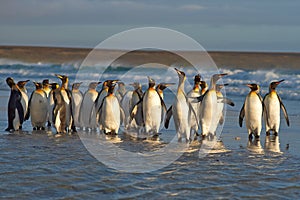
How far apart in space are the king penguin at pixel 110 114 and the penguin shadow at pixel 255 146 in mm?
2548

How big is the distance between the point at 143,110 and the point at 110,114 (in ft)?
2.05

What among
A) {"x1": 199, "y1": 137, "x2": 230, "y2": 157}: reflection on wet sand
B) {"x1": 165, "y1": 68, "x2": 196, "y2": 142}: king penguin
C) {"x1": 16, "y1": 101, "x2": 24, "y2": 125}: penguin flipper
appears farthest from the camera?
{"x1": 16, "y1": 101, "x2": 24, "y2": 125}: penguin flipper

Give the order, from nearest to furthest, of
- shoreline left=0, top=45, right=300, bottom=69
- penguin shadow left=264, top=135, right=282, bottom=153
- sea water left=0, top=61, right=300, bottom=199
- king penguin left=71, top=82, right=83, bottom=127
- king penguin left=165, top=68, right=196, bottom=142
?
sea water left=0, top=61, right=300, bottom=199 < penguin shadow left=264, top=135, right=282, bottom=153 < king penguin left=165, top=68, right=196, bottom=142 < king penguin left=71, top=82, right=83, bottom=127 < shoreline left=0, top=45, right=300, bottom=69

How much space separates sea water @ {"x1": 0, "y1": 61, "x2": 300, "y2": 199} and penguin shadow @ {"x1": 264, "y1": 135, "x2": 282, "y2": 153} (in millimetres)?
16

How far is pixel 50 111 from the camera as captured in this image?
12.4m

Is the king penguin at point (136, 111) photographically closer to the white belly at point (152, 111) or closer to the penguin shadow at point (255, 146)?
the white belly at point (152, 111)

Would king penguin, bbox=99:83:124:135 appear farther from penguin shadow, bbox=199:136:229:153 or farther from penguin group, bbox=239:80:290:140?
penguin group, bbox=239:80:290:140

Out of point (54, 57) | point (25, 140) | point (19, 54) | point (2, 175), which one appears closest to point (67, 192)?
point (2, 175)

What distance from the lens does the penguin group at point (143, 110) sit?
11328mm

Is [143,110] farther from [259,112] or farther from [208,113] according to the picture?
[259,112]

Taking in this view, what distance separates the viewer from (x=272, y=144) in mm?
10375

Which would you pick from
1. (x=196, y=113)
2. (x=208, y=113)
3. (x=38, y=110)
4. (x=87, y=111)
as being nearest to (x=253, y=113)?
(x=208, y=113)

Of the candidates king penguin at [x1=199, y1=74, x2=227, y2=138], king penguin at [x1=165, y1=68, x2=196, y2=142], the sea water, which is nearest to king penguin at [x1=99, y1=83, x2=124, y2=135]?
A: the sea water

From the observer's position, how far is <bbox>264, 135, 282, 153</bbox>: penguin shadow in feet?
31.6
